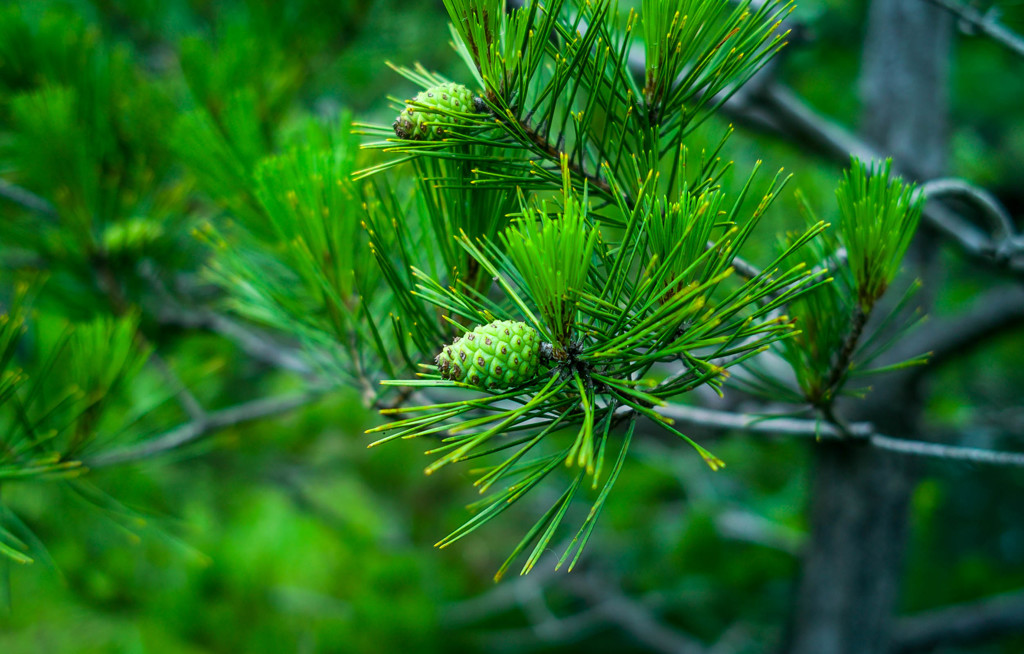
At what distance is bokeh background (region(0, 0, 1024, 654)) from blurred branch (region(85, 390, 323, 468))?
0.14ft

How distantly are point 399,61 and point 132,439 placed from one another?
996mm

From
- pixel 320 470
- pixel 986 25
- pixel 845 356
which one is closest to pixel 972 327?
pixel 986 25

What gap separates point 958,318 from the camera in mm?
869

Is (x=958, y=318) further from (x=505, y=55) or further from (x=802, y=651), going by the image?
(x=505, y=55)

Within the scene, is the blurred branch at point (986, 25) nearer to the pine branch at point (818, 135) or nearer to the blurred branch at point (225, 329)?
the pine branch at point (818, 135)

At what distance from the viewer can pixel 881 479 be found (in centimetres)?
95

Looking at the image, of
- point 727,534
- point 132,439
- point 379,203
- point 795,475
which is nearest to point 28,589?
point 132,439

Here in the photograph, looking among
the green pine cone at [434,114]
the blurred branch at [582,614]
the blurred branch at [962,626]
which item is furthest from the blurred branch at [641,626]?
the green pine cone at [434,114]

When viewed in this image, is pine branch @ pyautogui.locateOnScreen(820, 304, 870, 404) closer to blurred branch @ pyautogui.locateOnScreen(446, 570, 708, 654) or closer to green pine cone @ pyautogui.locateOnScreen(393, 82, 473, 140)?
green pine cone @ pyautogui.locateOnScreen(393, 82, 473, 140)

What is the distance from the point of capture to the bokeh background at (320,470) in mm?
748

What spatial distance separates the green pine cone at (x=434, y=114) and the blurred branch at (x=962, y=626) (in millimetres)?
1243

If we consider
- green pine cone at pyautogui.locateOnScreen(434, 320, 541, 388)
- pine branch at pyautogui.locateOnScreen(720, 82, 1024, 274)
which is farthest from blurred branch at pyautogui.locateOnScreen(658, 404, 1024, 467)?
pine branch at pyautogui.locateOnScreen(720, 82, 1024, 274)

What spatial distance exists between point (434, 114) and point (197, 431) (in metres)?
0.53

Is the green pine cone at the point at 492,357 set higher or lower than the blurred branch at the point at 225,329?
higher
